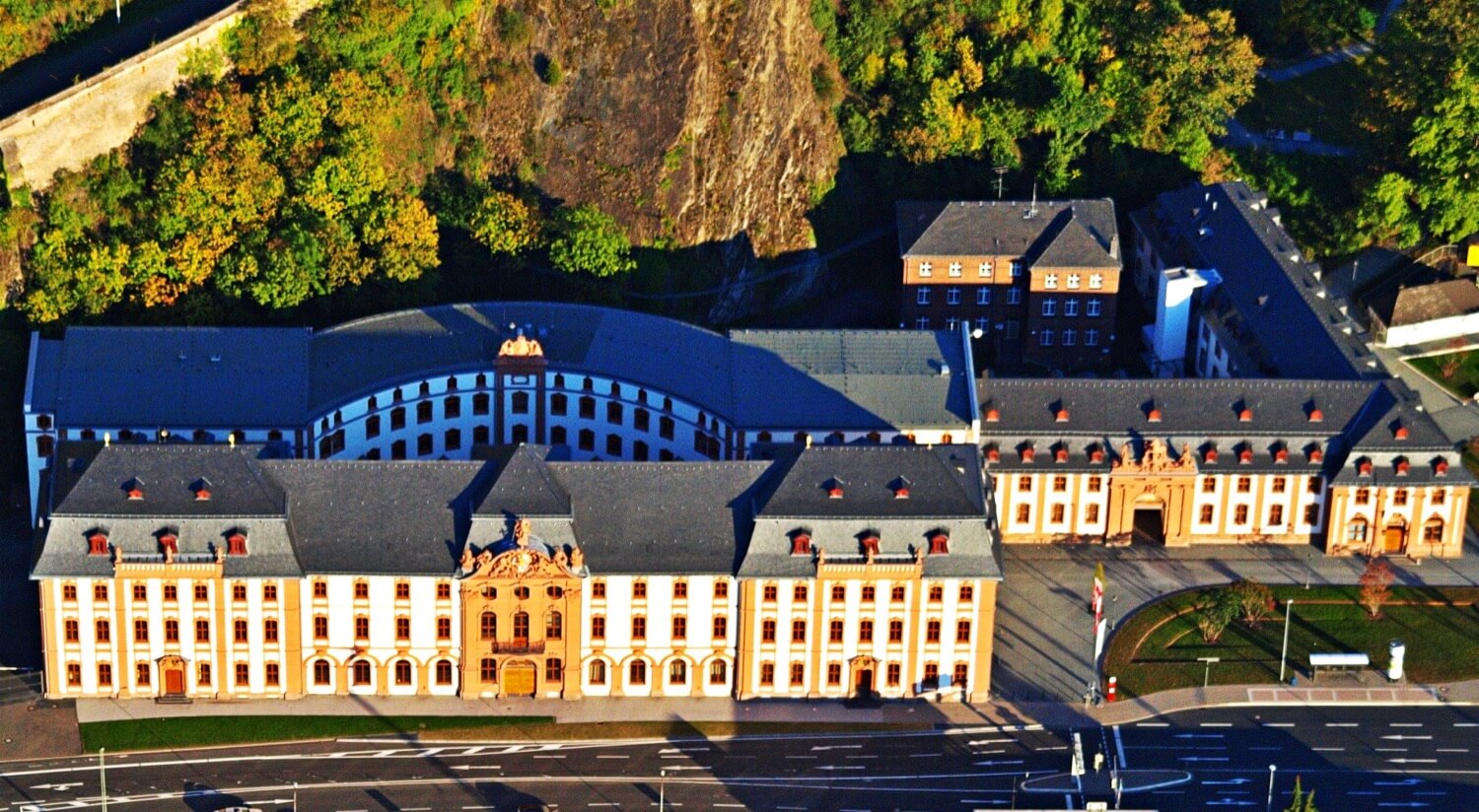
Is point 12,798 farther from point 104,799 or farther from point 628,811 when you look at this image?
point 628,811

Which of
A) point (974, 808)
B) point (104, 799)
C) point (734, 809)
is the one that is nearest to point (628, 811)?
point (734, 809)

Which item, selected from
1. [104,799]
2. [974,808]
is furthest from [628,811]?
[104,799]

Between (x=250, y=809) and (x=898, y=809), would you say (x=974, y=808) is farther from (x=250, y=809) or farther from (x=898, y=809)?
(x=250, y=809)

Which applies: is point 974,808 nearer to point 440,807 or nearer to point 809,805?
point 809,805

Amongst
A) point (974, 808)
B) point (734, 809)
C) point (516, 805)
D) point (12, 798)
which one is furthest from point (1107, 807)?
point (12, 798)

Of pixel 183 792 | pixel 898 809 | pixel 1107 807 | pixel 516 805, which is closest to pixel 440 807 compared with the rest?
pixel 516 805

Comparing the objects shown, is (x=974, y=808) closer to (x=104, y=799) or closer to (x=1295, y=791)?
(x=1295, y=791)

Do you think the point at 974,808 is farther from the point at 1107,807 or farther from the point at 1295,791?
the point at 1295,791
